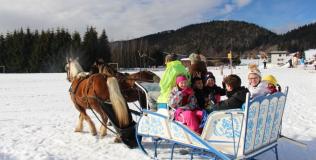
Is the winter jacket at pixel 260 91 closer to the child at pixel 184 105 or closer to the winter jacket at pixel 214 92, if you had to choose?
the child at pixel 184 105

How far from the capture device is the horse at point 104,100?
683cm

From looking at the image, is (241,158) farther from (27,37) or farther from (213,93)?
(27,37)

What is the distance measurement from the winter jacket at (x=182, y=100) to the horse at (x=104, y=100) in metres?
1.37

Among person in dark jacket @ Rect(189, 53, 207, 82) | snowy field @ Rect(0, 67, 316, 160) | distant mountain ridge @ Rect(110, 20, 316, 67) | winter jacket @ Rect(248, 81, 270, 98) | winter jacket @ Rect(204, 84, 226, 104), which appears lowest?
snowy field @ Rect(0, 67, 316, 160)

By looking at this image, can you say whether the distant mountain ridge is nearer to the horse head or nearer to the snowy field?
the snowy field

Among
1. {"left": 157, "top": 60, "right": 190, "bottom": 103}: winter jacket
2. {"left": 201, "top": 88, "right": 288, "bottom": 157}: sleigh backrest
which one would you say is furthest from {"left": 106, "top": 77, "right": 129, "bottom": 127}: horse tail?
{"left": 201, "top": 88, "right": 288, "bottom": 157}: sleigh backrest

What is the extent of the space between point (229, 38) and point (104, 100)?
167548mm

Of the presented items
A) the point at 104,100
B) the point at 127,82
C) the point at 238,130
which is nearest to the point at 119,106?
the point at 104,100

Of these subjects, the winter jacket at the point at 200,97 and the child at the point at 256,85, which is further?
the winter jacket at the point at 200,97

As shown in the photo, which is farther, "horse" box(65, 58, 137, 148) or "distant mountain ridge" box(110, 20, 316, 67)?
"distant mountain ridge" box(110, 20, 316, 67)

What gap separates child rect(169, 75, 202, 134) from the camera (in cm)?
541

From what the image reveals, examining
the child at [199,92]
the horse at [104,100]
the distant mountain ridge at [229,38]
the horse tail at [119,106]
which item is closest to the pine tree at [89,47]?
the horse at [104,100]

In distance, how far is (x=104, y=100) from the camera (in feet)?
24.0

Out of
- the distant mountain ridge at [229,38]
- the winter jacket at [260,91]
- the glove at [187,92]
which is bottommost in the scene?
the glove at [187,92]
